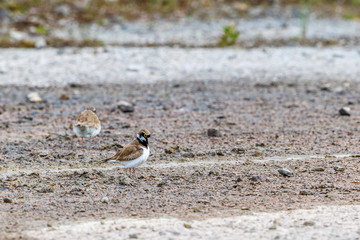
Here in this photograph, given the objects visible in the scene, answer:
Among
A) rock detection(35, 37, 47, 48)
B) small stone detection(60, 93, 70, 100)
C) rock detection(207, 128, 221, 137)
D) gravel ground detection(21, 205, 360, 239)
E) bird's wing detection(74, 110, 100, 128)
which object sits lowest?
gravel ground detection(21, 205, 360, 239)

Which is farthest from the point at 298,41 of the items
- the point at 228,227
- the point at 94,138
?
the point at 228,227

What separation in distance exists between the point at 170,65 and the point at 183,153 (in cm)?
651

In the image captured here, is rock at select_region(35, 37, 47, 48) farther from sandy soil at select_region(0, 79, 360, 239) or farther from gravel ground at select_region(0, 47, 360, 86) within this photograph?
sandy soil at select_region(0, 79, 360, 239)

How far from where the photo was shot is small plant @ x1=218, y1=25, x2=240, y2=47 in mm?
17003

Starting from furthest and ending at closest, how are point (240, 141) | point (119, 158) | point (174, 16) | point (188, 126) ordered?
point (174, 16) < point (188, 126) < point (240, 141) < point (119, 158)

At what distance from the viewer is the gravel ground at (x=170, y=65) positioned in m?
14.6

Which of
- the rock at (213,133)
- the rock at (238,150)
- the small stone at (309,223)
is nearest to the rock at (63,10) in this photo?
the rock at (213,133)

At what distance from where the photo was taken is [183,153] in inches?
361

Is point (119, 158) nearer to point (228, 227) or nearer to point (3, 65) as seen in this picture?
point (228, 227)

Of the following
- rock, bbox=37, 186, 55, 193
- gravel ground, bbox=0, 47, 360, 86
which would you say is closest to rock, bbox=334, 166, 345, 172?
rock, bbox=37, 186, 55, 193

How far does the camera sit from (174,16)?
21.0 meters

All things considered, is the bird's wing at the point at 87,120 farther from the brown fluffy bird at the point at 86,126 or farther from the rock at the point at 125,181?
the rock at the point at 125,181

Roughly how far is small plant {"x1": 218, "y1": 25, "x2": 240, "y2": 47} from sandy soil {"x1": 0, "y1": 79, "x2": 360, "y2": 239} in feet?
Answer: 9.50

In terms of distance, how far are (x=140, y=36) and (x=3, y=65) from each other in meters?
4.70
